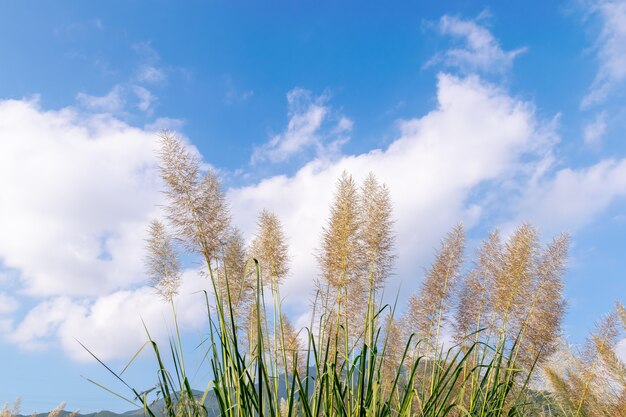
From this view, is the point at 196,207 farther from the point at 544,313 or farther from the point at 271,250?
the point at 544,313

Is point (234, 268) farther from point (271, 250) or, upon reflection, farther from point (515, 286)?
point (515, 286)

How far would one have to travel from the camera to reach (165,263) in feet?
13.5

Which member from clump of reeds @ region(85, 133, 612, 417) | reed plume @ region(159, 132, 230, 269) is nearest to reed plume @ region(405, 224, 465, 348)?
clump of reeds @ region(85, 133, 612, 417)

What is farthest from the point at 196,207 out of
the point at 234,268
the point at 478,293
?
the point at 478,293

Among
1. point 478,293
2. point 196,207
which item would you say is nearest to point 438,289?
point 478,293

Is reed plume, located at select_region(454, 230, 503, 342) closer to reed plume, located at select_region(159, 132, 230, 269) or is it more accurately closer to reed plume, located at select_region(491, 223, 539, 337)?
reed plume, located at select_region(491, 223, 539, 337)

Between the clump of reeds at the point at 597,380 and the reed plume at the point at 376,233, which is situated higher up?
the reed plume at the point at 376,233

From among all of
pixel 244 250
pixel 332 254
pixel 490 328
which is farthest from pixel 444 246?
pixel 244 250

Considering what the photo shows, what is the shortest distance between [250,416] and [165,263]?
6.72ft

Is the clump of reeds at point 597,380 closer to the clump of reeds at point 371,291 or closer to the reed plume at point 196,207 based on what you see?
the clump of reeds at point 371,291

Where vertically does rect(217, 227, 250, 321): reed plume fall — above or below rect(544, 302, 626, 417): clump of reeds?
above

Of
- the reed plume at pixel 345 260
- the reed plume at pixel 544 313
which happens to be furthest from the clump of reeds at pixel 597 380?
the reed plume at pixel 345 260

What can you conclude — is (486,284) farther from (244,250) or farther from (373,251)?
(244,250)

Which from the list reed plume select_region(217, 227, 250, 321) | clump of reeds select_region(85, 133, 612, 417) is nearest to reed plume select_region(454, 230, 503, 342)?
clump of reeds select_region(85, 133, 612, 417)
